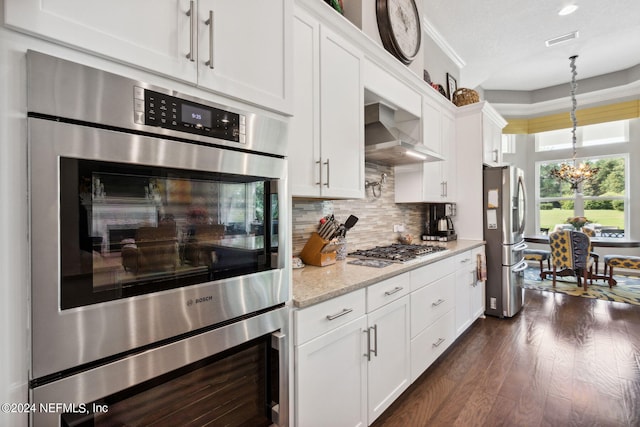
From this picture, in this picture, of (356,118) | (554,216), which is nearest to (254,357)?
(356,118)

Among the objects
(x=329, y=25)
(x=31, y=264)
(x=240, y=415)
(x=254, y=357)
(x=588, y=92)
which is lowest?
(x=240, y=415)

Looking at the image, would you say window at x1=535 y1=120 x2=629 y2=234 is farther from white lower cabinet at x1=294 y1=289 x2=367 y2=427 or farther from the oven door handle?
the oven door handle

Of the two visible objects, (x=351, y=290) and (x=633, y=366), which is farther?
(x=633, y=366)

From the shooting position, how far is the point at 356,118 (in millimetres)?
1983

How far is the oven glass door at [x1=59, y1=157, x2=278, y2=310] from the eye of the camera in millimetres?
691

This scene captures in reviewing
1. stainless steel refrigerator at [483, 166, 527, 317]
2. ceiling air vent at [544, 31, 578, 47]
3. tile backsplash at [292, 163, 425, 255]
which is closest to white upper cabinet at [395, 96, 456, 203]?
tile backsplash at [292, 163, 425, 255]

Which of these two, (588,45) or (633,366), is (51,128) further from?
(588,45)

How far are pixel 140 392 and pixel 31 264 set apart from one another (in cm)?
43

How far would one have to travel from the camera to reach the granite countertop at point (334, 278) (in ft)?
4.25

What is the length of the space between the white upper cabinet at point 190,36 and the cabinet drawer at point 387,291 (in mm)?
1037

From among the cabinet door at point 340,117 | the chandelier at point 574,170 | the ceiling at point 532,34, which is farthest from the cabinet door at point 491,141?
the chandelier at point 574,170

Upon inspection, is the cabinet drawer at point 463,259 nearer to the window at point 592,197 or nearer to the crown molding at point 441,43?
the crown molding at point 441,43

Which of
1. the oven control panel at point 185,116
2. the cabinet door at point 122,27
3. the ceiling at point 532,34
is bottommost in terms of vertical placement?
the oven control panel at point 185,116

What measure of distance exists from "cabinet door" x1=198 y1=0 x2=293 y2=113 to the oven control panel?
0.08m
